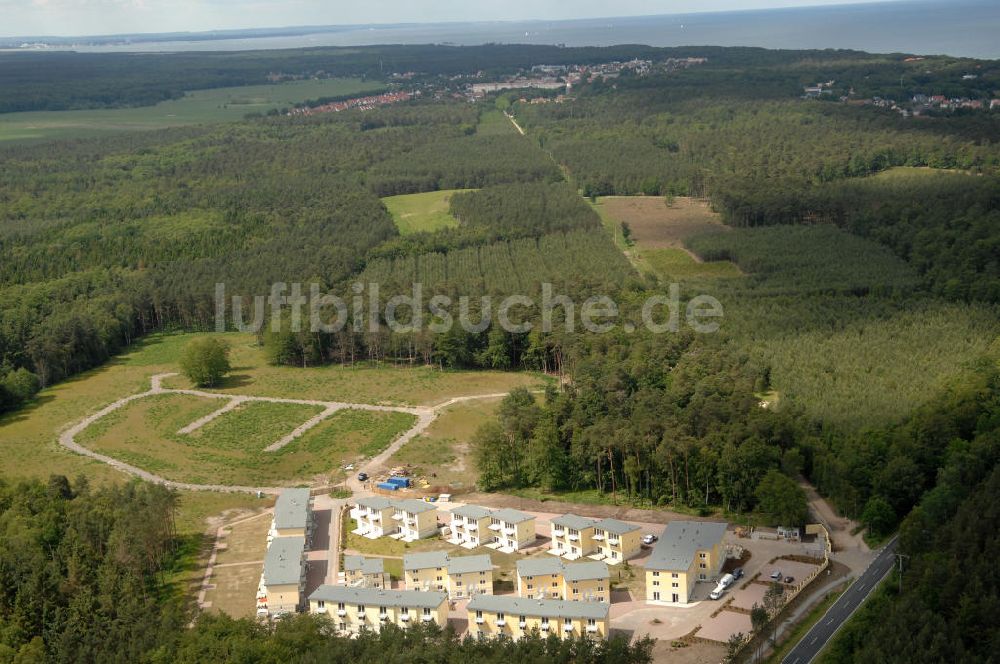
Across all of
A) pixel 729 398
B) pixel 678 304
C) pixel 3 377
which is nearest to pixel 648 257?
pixel 678 304

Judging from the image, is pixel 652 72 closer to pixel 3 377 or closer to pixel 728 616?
pixel 3 377

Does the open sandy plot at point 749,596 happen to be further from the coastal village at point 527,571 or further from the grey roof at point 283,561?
the grey roof at point 283,561

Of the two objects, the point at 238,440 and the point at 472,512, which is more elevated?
the point at 472,512

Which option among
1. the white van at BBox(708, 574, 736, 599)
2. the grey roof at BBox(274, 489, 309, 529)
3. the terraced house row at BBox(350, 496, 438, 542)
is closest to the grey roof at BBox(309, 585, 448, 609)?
the grey roof at BBox(274, 489, 309, 529)

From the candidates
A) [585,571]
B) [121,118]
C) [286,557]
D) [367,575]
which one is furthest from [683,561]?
[121,118]

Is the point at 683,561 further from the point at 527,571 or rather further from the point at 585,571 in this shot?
the point at 527,571

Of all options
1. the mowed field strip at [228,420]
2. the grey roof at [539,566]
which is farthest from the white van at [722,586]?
the mowed field strip at [228,420]
